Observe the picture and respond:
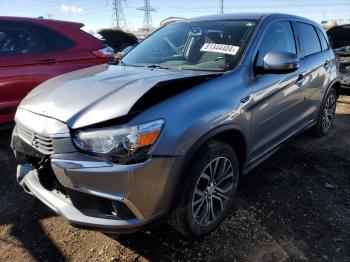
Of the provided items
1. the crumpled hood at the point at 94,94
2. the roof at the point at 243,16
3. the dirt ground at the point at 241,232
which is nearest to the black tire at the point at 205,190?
the dirt ground at the point at 241,232

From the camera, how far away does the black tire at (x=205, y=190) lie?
2.58 metres

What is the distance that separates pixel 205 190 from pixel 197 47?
1.47 metres

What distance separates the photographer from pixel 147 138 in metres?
2.27

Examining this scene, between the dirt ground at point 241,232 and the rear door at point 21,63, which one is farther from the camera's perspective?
the rear door at point 21,63

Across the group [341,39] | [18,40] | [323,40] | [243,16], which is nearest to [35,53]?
[18,40]

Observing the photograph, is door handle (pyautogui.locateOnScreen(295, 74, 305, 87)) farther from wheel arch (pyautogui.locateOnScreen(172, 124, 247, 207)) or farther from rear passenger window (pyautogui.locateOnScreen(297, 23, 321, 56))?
wheel arch (pyautogui.locateOnScreen(172, 124, 247, 207))

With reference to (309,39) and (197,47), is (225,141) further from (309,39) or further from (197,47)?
(309,39)

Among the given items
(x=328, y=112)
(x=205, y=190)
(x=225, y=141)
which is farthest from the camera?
(x=328, y=112)

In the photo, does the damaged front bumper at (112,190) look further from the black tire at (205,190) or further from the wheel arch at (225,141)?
the black tire at (205,190)

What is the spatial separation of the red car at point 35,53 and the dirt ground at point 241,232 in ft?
3.49

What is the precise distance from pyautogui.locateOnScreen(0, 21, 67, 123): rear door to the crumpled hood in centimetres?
144

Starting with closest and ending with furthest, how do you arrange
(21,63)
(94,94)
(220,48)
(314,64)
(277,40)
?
(94,94) < (220,48) < (277,40) < (314,64) < (21,63)

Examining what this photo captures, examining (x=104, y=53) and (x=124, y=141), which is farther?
(x=104, y=53)

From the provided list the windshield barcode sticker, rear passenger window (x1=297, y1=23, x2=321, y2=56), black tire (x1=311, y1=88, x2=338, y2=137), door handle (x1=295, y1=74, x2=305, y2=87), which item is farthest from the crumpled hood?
black tire (x1=311, y1=88, x2=338, y2=137)
